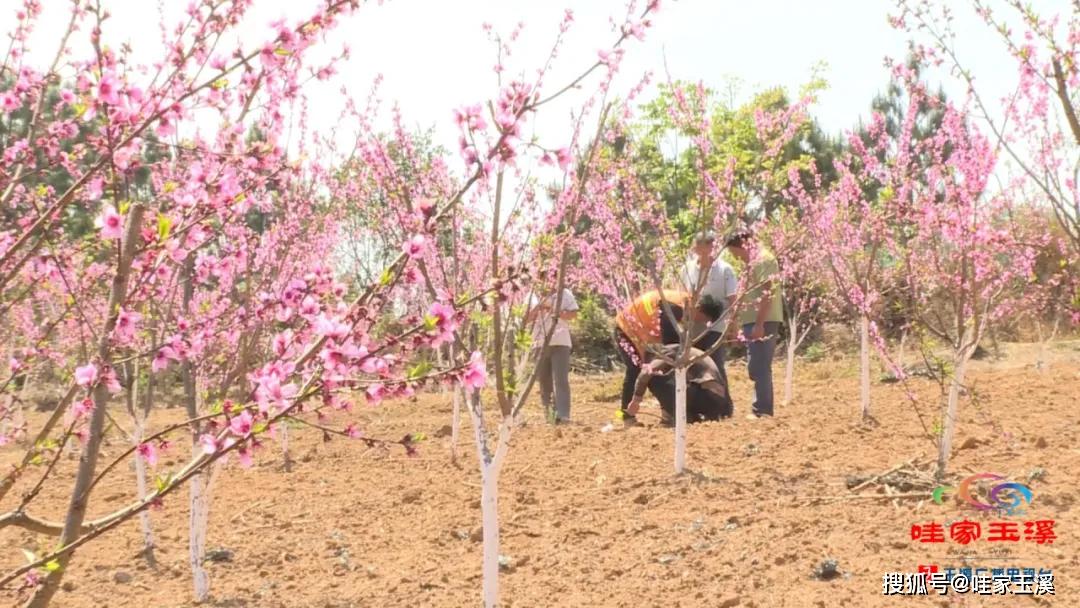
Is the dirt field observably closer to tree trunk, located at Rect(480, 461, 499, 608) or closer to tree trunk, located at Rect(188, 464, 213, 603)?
tree trunk, located at Rect(188, 464, 213, 603)

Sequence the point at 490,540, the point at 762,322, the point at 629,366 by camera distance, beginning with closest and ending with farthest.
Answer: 1. the point at 490,540
2. the point at 762,322
3. the point at 629,366

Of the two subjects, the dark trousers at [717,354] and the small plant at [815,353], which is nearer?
the dark trousers at [717,354]

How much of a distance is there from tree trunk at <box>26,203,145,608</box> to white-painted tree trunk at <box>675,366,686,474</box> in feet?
12.9

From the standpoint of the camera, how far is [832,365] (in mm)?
13883

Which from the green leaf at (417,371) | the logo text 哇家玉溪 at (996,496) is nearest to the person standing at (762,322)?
the logo text 哇家玉溪 at (996,496)

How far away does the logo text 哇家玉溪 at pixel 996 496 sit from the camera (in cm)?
440

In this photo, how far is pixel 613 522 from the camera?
5125mm

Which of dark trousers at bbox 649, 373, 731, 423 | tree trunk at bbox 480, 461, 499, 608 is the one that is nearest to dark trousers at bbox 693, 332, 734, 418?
dark trousers at bbox 649, 373, 731, 423

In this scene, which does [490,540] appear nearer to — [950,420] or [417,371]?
[417,371]

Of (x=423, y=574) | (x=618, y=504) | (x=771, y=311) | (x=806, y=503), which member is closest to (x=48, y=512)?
A: (x=423, y=574)

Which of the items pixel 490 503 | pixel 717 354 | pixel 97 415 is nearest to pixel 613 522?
pixel 490 503

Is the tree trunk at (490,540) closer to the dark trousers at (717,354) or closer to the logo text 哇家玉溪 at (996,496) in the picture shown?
the logo text 哇家玉溪 at (996,496)

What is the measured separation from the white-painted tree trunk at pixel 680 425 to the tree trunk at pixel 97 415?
3.93 m

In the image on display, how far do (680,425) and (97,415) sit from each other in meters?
3.98
